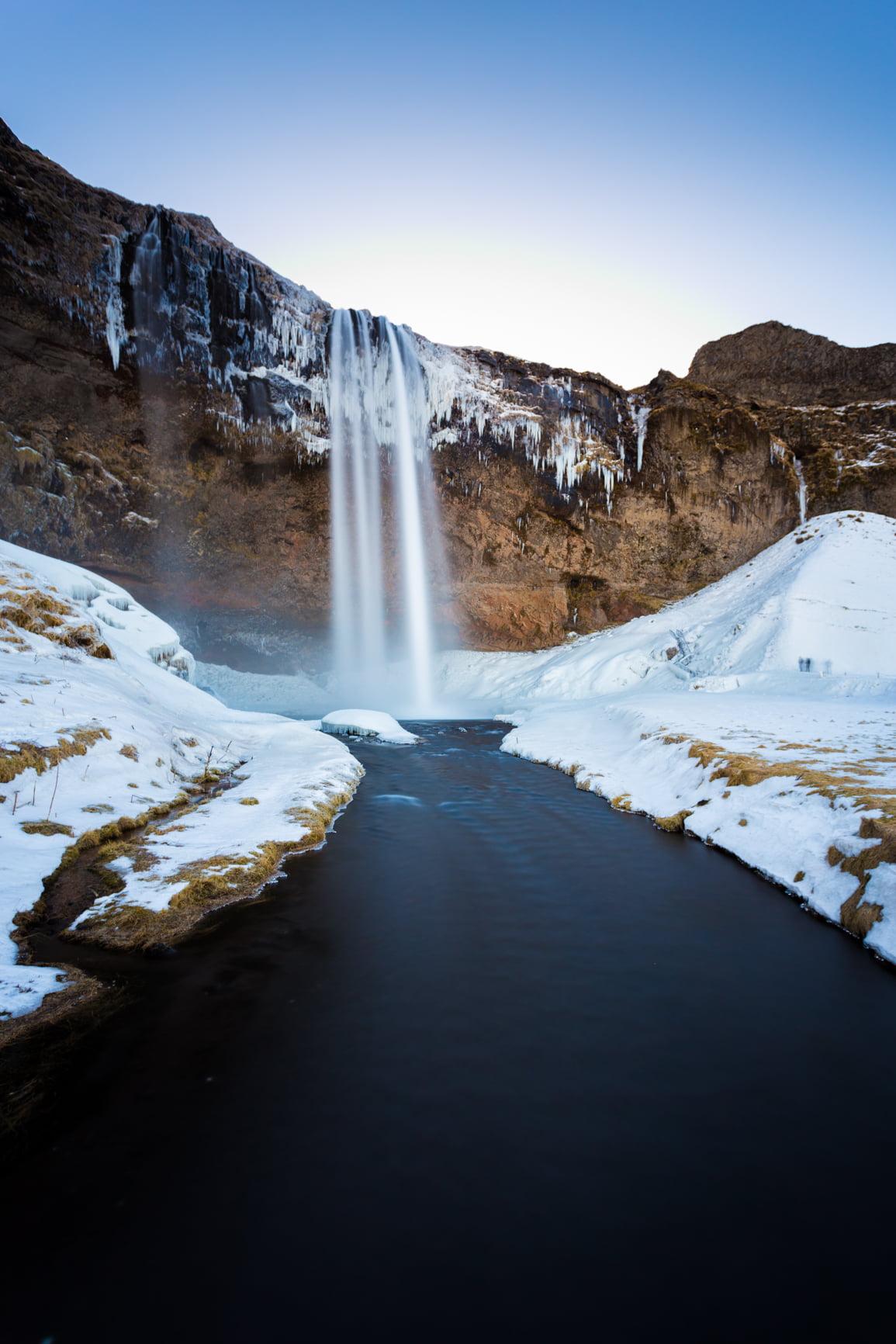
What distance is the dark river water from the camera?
7.64 ft

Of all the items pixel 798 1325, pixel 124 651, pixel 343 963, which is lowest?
pixel 343 963

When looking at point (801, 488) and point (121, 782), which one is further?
point (801, 488)

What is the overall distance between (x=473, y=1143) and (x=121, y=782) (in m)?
7.58

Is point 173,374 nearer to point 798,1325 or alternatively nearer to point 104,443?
point 104,443

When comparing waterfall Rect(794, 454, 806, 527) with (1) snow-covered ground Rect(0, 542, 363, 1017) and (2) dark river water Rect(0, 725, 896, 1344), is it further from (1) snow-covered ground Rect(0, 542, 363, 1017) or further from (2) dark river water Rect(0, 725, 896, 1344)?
(2) dark river water Rect(0, 725, 896, 1344)

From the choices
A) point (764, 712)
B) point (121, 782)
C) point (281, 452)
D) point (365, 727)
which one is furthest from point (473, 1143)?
point (281, 452)

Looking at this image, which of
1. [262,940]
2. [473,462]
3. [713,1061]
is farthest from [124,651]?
[473,462]

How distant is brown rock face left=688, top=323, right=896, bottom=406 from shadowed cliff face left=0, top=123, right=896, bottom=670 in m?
2.27

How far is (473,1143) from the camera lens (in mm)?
3191

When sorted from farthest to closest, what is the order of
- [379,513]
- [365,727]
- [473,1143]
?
[379,513], [365,727], [473,1143]

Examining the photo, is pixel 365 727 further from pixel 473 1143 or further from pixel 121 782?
pixel 473 1143

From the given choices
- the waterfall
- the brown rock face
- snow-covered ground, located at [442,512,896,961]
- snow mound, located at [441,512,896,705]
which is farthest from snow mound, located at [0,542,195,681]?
the brown rock face

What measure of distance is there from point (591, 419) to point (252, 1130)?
1353 inches

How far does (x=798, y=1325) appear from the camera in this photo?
2.27 m
